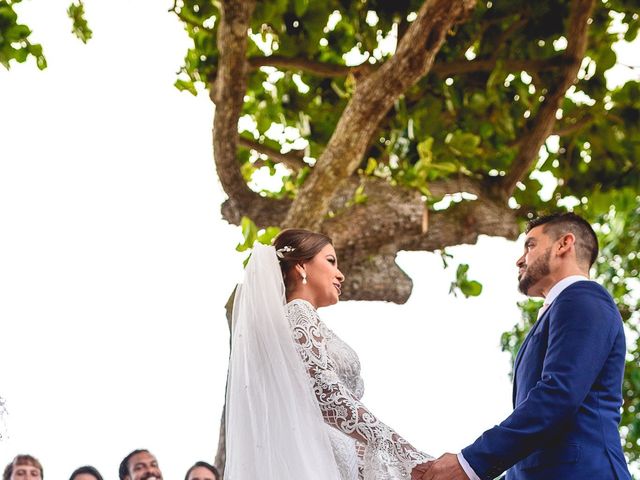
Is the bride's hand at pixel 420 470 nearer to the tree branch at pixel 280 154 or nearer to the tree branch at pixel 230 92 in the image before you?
the tree branch at pixel 230 92

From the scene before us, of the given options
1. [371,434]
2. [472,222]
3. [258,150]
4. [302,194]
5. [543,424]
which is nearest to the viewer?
[543,424]

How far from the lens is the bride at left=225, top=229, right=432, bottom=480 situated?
3229 mm

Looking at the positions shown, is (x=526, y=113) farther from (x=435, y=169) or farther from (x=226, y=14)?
(x=226, y=14)

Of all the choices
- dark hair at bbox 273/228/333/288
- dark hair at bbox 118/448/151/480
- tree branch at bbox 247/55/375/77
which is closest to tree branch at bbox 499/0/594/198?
tree branch at bbox 247/55/375/77

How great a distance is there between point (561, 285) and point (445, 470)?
2.11 feet

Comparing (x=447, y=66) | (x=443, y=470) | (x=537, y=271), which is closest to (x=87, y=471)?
(x=443, y=470)

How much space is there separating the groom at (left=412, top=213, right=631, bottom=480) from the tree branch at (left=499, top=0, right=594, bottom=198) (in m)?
3.45

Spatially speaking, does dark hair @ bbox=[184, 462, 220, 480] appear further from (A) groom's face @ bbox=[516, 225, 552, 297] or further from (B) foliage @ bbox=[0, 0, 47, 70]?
(B) foliage @ bbox=[0, 0, 47, 70]

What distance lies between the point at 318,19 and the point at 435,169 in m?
1.15

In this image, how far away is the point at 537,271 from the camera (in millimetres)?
3266

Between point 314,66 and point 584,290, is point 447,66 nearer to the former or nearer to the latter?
point 314,66

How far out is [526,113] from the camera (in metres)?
7.03

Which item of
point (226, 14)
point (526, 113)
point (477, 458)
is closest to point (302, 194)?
point (226, 14)

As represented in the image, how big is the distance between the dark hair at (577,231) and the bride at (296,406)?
761 mm
